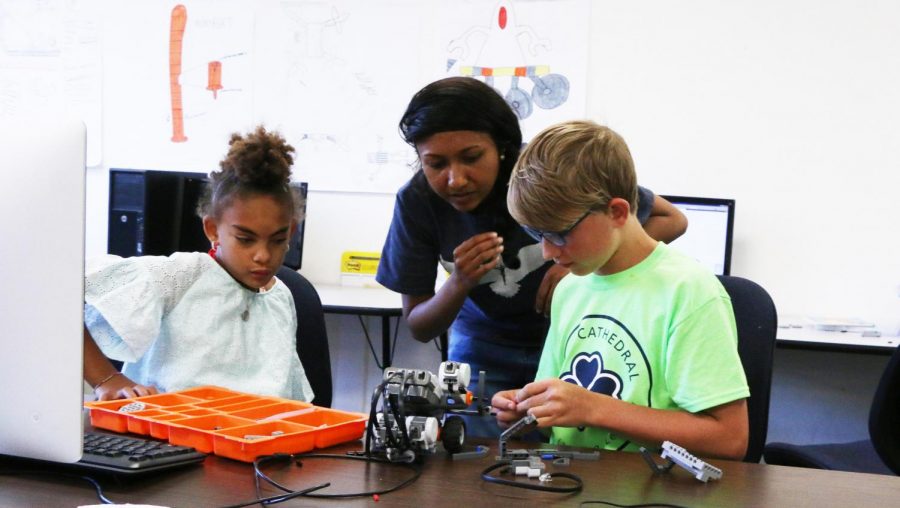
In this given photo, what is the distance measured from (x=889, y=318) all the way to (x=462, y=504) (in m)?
2.74

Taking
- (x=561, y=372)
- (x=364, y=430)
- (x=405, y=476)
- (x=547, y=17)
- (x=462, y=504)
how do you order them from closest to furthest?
(x=462, y=504)
(x=405, y=476)
(x=364, y=430)
(x=561, y=372)
(x=547, y=17)

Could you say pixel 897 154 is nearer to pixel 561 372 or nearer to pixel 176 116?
pixel 561 372

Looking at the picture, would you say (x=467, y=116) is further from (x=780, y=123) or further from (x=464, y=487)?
(x=780, y=123)

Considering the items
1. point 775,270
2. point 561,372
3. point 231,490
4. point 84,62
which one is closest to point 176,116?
point 84,62

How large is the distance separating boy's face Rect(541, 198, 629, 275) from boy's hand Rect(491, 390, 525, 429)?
0.23 meters

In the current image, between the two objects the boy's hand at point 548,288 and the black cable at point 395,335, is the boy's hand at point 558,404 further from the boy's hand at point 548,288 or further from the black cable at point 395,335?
the black cable at point 395,335

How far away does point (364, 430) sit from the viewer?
3.84 feet

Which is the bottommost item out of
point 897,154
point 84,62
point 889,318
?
point 889,318

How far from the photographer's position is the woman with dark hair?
1551 millimetres

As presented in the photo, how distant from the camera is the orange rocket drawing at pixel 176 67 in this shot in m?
3.77

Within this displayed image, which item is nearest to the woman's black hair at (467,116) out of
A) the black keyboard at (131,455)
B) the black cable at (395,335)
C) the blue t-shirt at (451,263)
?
the blue t-shirt at (451,263)

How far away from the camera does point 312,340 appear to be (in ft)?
5.69

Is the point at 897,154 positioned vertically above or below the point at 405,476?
above

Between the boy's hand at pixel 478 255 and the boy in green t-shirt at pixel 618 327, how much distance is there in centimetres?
22
